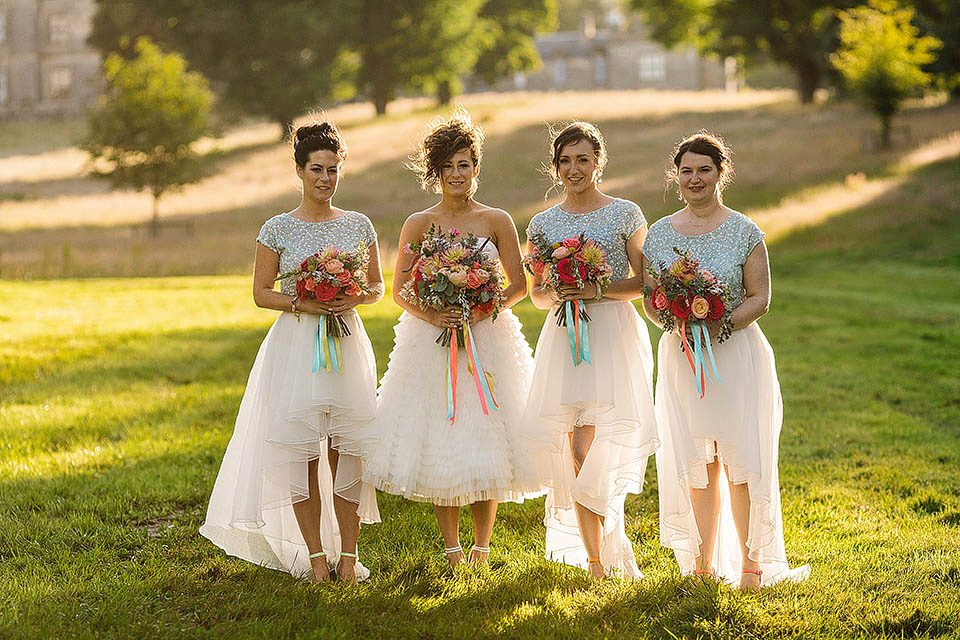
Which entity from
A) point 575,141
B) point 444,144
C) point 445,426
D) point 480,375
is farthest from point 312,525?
point 575,141

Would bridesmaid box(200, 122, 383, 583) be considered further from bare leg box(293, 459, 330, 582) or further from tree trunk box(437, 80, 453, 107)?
tree trunk box(437, 80, 453, 107)

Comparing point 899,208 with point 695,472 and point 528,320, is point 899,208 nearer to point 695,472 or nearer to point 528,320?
point 528,320

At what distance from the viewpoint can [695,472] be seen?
5.38m

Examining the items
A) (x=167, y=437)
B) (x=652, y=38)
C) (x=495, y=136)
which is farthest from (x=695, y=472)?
(x=652, y=38)

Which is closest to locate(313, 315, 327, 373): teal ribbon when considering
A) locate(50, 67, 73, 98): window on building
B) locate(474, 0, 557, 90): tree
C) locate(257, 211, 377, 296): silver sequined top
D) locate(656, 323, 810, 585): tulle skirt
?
locate(257, 211, 377, 296): silver sequined top

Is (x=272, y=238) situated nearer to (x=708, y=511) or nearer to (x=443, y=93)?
(x=708, y=511)

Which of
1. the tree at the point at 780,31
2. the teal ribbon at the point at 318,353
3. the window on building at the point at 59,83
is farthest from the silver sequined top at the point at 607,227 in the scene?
the window on building at the point at 59,83

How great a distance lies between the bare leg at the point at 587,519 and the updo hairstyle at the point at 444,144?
5.49 feet

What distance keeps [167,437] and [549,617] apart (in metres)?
5.13

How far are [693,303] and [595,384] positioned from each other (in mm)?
760

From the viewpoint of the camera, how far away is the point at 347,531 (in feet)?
18.6

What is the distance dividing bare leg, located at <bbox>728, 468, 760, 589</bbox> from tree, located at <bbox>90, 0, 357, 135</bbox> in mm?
42456

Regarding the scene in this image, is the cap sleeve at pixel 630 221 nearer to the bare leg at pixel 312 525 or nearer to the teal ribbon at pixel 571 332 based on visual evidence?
the teal ribbon at pixel 571 332

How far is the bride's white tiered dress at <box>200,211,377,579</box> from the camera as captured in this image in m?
5.56
